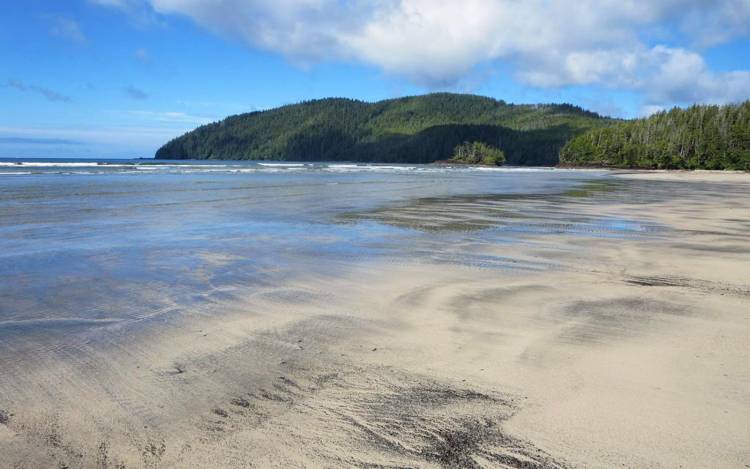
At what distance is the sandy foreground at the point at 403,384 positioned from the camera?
129 inches

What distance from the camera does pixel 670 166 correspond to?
119 meters

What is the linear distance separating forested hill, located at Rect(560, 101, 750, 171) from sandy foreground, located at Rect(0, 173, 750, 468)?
398 ft

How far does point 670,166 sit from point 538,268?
129474 millimetres

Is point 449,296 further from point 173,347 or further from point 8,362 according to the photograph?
point 8,362

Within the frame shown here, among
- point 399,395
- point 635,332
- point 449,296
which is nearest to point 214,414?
point 399,395

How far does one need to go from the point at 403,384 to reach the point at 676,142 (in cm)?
14071

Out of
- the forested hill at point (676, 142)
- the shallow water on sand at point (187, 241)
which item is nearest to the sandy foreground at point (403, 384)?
the shallow water on sand at point (187, 241)

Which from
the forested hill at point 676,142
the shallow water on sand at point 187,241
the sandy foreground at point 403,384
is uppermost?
the forested hill at point 676,142

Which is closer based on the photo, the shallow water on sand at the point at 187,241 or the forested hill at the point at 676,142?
the shallow water on sand at the point at 187,241

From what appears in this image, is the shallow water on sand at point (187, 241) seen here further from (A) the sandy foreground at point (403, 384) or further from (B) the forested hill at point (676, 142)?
(B) the forested hill at point (676, 142)

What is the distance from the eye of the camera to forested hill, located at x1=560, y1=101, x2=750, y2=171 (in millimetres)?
113562

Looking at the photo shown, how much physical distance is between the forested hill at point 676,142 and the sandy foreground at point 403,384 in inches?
4782

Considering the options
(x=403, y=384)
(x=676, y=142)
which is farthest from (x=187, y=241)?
(x=676, y=142)

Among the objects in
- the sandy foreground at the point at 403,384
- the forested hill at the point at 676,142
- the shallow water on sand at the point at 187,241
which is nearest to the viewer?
the sandy foreground at the point at 403,384
